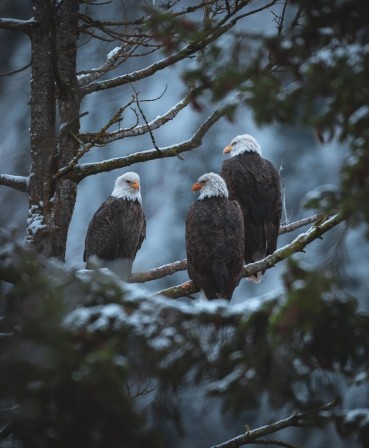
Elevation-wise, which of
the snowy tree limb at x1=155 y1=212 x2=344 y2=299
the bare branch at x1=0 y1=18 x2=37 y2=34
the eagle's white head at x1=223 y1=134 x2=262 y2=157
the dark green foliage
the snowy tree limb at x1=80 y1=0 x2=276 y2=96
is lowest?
the dark green foliage

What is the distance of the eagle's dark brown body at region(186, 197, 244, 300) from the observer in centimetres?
595

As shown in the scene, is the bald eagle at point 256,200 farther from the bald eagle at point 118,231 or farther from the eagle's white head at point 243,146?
the bald eagle at point 118,231

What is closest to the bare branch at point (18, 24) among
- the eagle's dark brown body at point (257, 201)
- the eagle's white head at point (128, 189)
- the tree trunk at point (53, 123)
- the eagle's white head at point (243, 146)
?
the tree trunk at point (53, 123)

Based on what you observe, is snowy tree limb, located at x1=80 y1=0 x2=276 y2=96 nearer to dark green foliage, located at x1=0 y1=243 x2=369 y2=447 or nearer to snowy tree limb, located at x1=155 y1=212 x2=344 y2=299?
snowy tree limb, located at x1=155 y1=212 x2=344 y2=299

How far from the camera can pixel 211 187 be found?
261 inches

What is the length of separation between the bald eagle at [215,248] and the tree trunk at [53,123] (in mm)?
1250

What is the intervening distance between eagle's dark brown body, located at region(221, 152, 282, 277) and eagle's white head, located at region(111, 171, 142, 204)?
0.83 metres

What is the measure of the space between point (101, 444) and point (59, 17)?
3636 mm

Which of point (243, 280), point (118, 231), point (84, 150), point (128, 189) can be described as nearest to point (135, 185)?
point (128, 189)

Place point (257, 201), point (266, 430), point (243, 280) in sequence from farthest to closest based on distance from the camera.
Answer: point (243, 280) < point (257, 201) < point (266, 430)

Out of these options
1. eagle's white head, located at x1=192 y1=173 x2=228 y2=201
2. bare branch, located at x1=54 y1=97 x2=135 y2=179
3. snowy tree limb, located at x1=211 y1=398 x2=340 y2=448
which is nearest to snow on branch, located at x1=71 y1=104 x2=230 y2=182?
bare branch, located at x1=54 y1=97 x2=135 y2=179

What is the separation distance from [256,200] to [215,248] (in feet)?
3.49

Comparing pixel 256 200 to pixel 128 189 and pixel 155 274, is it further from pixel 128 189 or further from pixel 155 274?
pixel 155 274

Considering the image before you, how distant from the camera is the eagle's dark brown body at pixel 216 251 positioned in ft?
19.5
